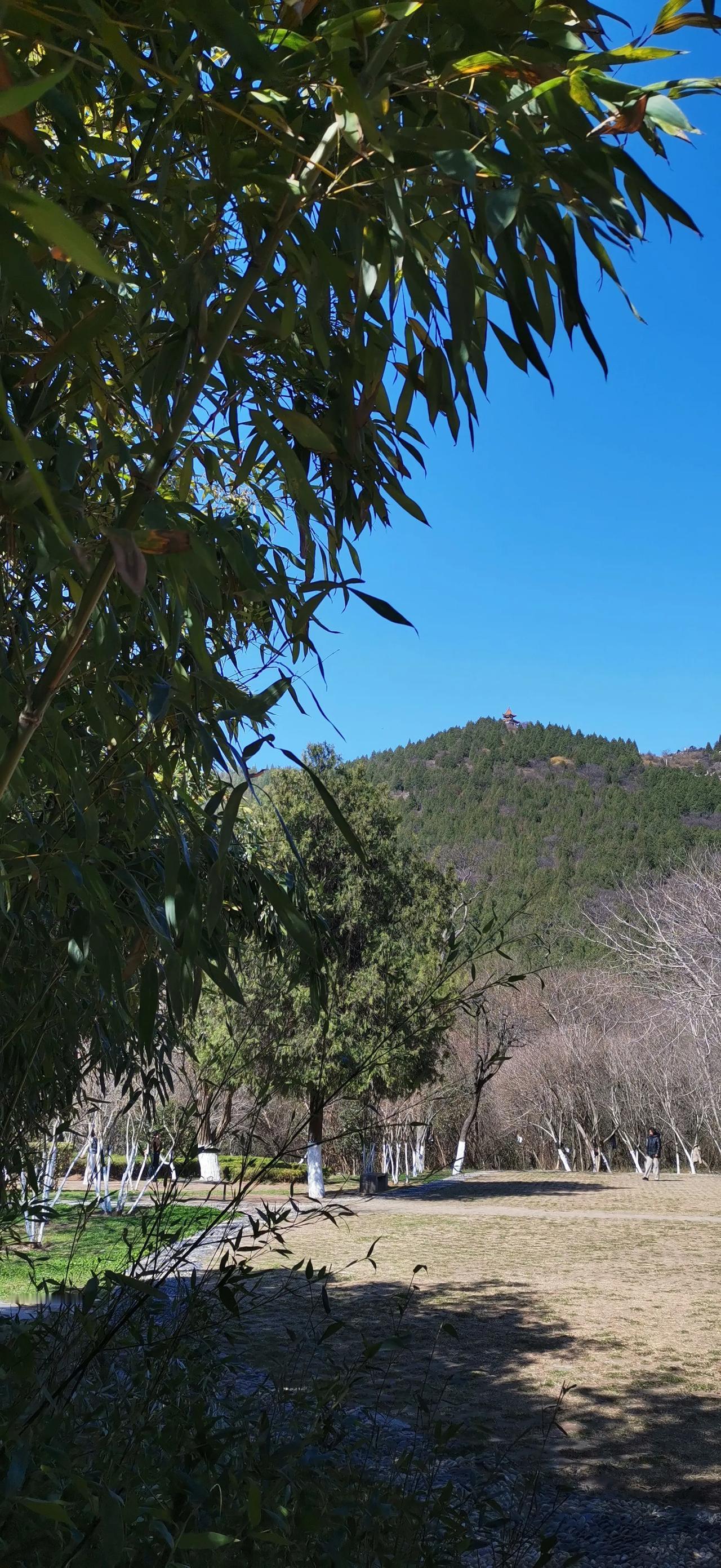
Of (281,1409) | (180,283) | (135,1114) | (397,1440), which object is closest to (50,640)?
(180,283)

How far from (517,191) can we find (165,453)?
358 mm

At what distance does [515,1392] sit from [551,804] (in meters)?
49.0

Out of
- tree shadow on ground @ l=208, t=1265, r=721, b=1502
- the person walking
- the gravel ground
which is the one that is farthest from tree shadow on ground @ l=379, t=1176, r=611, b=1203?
the person walking

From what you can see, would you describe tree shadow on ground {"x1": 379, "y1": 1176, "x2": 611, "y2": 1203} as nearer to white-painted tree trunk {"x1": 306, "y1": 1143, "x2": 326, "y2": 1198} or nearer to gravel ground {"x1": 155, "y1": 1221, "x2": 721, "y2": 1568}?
white-painted tree trunk {"x1": 306, "y1": 1143, "x2": 326, "y2": 1198}

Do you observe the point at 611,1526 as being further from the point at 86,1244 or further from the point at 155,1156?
the point at 86,1244

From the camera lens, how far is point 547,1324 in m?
6.59

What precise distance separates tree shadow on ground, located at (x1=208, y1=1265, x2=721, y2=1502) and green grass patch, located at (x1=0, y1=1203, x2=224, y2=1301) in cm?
26

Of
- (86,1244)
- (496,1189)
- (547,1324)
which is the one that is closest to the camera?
(547,1324)

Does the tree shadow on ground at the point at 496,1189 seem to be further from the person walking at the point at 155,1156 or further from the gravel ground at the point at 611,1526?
the person walking at the point at 155,1156

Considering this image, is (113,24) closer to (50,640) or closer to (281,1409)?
(50,640)

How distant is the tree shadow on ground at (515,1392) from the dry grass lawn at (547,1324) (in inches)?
0.6

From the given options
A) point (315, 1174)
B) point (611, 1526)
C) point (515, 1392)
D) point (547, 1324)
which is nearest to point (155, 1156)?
point (611, 1526)

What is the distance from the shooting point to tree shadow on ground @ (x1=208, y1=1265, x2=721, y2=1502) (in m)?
3.89

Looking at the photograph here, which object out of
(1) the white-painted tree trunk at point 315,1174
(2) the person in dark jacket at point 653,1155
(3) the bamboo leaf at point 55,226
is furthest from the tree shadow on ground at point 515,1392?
(2) the person in dark jacket at point 653,1155
